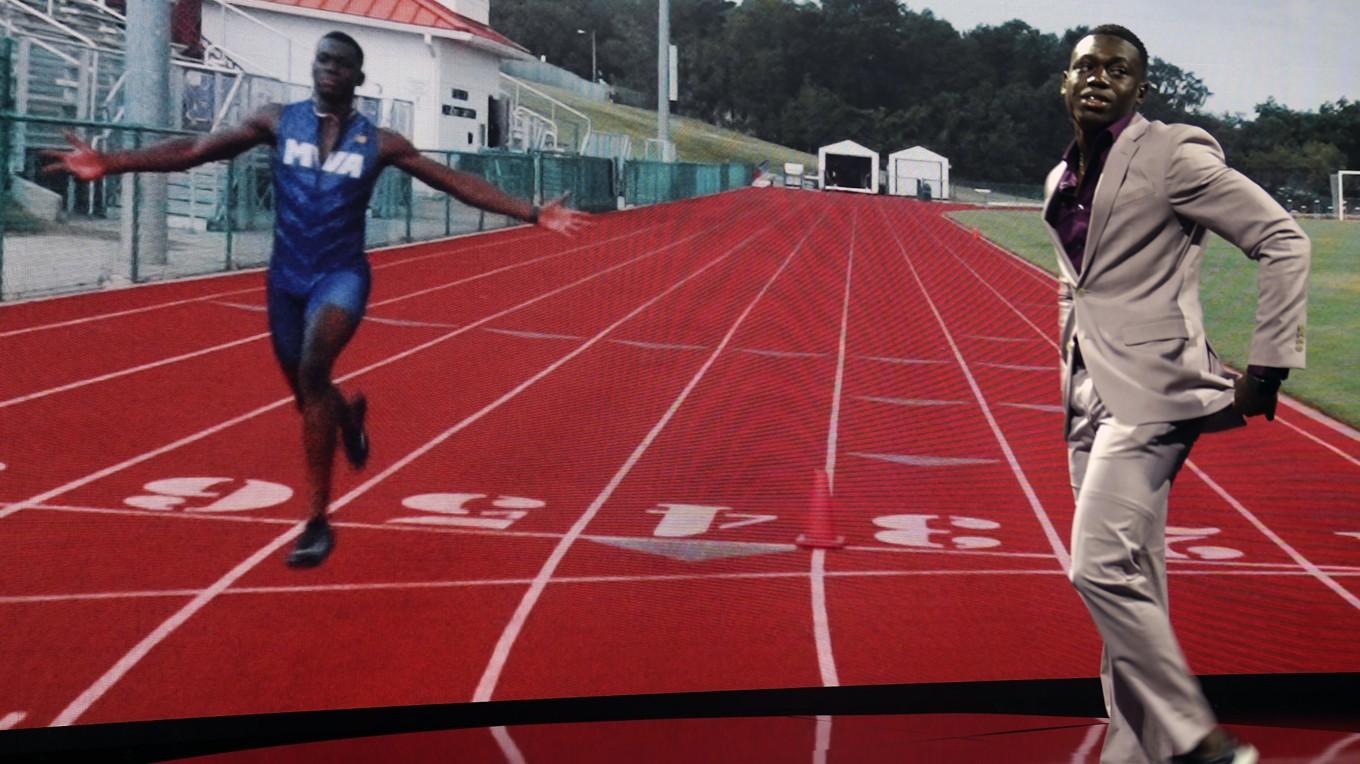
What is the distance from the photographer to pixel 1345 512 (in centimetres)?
418

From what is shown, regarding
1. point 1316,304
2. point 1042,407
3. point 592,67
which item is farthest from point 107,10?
point 1316,304

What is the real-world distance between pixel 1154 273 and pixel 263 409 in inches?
72.9

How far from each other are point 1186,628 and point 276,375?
2.21 meters

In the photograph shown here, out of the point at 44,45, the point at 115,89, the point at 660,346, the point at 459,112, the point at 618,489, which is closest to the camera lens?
the point at 44,45

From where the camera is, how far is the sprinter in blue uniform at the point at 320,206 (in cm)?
351

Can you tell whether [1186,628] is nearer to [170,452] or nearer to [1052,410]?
[1052,410]

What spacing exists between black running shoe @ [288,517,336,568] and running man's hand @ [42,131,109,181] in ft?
2.75

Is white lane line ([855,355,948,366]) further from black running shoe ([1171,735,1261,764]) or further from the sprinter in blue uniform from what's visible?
black running shoe ([1171,735,1261,764])

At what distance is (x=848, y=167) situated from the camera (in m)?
4.27

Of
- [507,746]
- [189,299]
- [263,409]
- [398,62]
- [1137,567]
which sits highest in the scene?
[398,62]

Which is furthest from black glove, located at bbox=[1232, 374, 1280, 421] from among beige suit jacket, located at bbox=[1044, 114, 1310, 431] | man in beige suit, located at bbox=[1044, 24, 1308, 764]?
beige suit jacket, located at bbox=[1044, 114, 1310, 431]

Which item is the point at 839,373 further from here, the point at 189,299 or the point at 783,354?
the point at 189,299

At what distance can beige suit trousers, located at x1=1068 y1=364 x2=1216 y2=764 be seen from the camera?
278cm

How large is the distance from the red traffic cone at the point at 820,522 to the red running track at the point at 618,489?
0.11 ft
